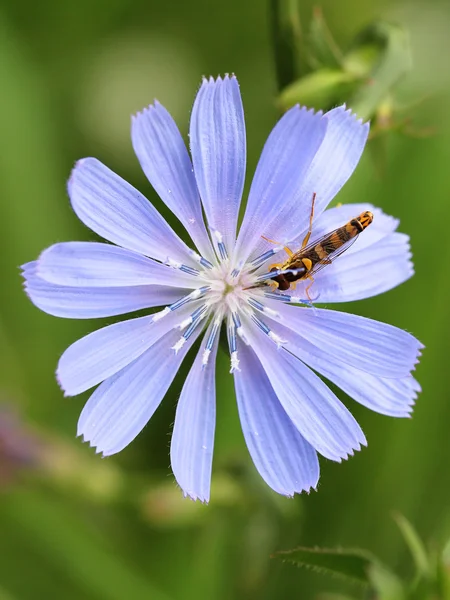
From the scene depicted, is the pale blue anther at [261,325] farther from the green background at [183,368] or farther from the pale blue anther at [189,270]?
the green background at [183,368]

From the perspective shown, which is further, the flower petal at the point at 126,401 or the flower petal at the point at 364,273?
the flower petal at the point at 364,273

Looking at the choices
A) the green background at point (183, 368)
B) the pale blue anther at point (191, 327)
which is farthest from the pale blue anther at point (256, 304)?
the green background at point (183, 368)

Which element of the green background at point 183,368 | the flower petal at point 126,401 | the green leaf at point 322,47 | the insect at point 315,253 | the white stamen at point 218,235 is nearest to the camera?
the flower petal at point 126,401

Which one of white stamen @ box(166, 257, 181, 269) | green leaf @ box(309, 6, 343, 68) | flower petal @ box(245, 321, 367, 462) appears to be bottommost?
flower petal @ box(245, 321, 367, 462)

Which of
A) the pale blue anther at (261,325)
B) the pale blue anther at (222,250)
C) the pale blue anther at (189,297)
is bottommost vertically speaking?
the pale blue anther at (261,325)

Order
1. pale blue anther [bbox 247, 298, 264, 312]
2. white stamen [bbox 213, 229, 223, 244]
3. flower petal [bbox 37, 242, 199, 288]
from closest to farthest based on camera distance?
flower petal [bbox 37, 242, 199, 288]
white stamen [bbox 213, 229, 223, 244]
pale blue anther [bbox 247, 298, 264, 312]

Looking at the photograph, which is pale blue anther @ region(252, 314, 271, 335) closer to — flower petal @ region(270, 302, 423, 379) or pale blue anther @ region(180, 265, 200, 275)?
flower petal @ region(270, 302, 423, 379)

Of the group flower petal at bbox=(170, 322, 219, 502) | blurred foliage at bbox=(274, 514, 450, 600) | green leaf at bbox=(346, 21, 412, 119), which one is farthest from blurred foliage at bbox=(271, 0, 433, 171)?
blurred foliage at bbox=(274, 514, 450, 600)
